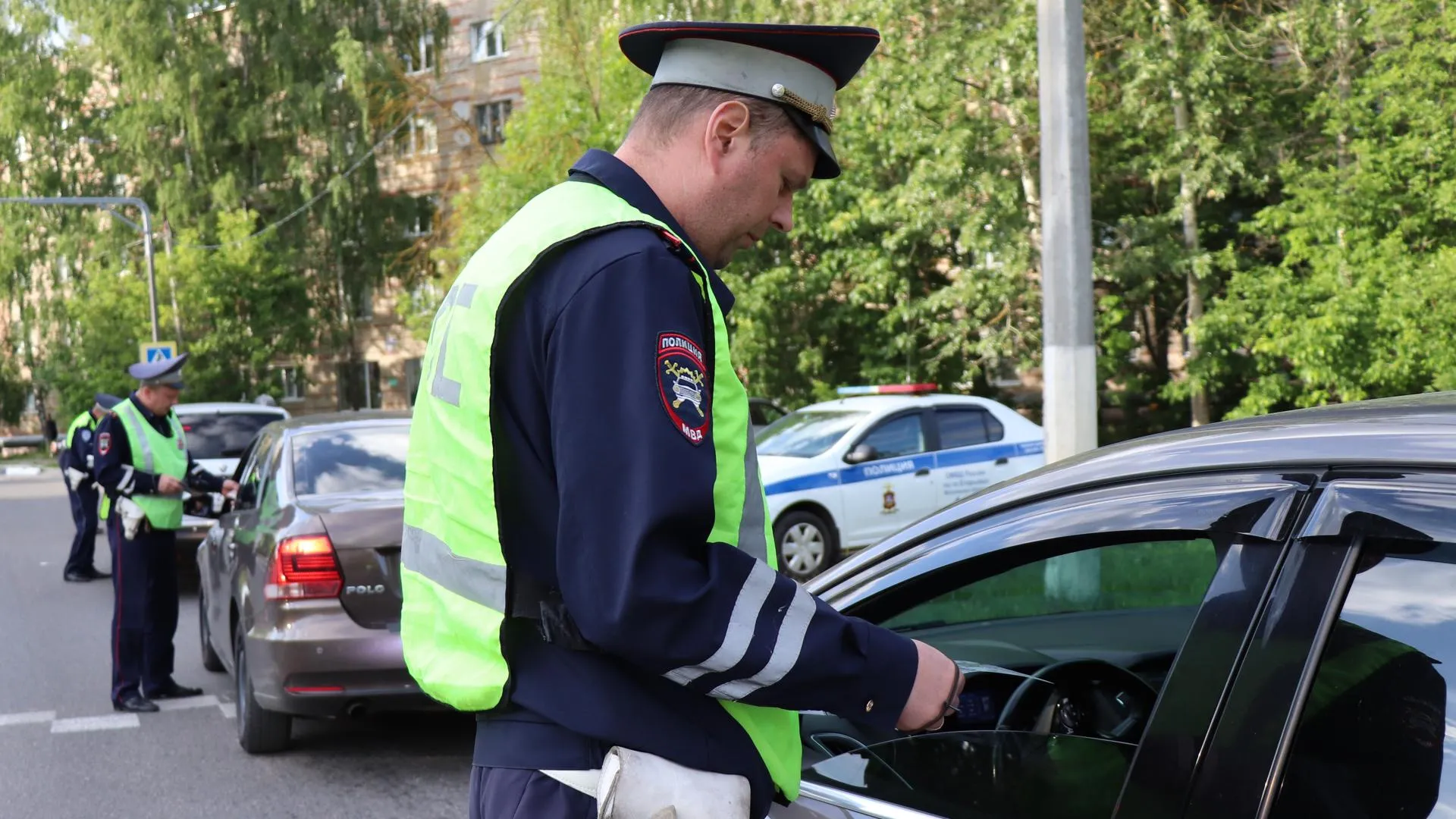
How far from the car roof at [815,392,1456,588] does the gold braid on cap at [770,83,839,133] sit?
0.62 meters

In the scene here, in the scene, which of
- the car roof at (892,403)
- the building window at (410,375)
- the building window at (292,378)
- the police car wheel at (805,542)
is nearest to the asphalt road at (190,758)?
the police car wheel at (805,542)

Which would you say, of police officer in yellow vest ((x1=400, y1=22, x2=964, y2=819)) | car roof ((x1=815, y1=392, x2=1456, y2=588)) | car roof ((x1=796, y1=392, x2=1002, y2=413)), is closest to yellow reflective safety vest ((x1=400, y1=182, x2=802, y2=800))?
police officer in yellow vest ((x1=400, y1=22, x2=964, y2=819))

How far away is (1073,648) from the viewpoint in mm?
2879

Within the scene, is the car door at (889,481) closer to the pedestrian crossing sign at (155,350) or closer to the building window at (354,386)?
the pedestrian crossing sign at (155,350)

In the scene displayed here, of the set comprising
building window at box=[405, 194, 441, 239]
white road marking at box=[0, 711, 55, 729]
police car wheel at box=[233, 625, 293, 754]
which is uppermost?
building window at box=[405, 194, 441, 239]

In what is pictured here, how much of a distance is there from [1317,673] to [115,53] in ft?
127

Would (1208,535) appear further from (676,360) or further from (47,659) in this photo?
(47,659)

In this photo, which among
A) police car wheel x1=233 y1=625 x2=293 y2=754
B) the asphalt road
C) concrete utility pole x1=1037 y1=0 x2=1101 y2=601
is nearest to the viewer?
the asphalt road

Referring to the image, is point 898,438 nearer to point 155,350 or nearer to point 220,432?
point 220,432

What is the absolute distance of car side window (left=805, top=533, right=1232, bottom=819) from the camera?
204 cm

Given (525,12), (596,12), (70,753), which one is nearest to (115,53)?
(525,12)

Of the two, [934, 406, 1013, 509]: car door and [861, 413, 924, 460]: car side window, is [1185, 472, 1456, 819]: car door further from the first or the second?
[934, 406, 1013, 509]: car door

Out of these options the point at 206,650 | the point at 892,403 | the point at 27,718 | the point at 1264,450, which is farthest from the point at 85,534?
the point at 1264,450

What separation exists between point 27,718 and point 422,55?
34.2 metres
